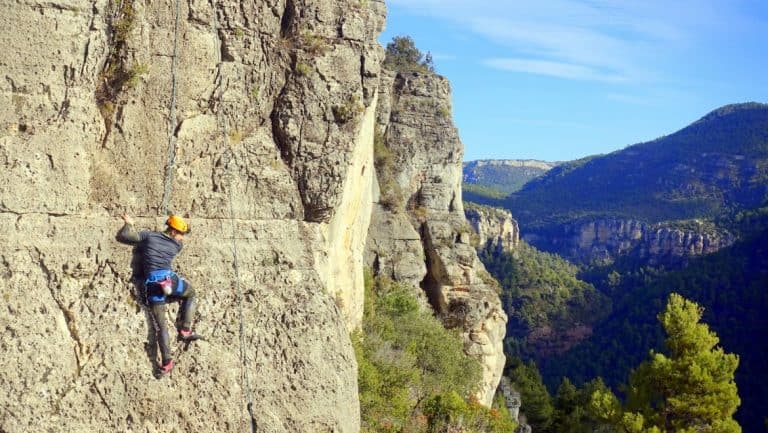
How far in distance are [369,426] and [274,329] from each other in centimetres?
698

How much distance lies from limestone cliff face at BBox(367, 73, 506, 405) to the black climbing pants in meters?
18.2

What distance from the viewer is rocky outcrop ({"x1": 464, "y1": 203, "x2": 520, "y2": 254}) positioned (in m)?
98.0

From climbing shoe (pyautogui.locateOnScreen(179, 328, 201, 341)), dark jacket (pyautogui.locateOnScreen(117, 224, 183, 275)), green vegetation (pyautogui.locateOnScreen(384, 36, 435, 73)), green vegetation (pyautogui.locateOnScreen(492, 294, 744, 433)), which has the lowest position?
green vegetation (pyautogui.locateOnScreen(492, 294, 744, 433))

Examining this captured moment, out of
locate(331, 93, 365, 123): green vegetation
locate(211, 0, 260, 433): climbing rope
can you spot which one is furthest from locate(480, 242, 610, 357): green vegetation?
locate(211, 0, 260, 433): climbing rope

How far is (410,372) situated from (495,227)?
86702 millimetres

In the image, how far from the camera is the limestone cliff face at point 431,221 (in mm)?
27594

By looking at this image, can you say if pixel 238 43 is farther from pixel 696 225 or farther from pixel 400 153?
pixel 696 225

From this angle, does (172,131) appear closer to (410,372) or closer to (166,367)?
(166,367)

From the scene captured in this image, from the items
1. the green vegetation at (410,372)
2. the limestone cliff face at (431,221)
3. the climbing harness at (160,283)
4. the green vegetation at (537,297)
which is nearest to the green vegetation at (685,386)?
the green vegetation at (410,372)

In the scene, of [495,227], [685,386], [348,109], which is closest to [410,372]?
[685,386]

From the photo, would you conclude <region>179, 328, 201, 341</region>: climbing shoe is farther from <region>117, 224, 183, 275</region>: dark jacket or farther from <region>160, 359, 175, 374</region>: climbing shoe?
<region>117, 224, 183, 275</region>: dark jacket

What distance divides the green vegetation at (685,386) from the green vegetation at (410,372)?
432 cm

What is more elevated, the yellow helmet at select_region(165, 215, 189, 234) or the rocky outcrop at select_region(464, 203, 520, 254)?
the yellow helmet at select_region(165, 215, 189, 234)

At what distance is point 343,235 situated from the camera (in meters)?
11.7
